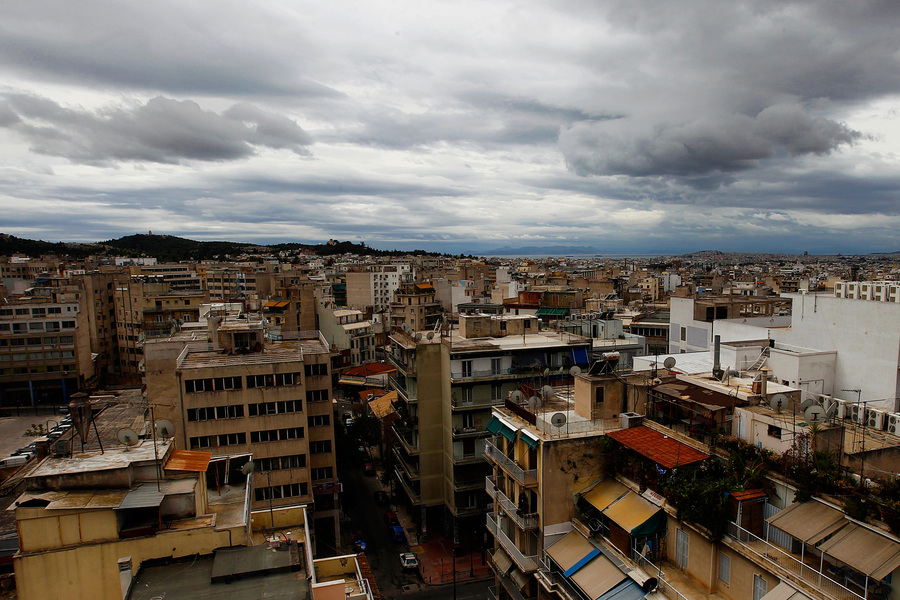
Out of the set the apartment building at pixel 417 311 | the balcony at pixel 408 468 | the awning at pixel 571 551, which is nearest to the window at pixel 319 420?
the balcony at pixel 408 468

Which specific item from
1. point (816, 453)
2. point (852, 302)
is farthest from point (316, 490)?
point (852, 302)

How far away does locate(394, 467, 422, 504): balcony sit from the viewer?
3978cm

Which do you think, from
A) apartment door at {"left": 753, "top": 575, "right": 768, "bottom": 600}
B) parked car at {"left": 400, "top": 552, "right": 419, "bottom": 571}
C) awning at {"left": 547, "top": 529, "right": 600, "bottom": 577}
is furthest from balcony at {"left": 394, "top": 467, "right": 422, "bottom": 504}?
apartment door at {"left": 753, "top": 575, "right": 768, "bottom": 600}

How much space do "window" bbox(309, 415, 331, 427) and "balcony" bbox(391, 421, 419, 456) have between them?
266 inches

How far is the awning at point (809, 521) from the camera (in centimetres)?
1432

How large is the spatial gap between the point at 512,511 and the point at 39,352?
74.5 meters

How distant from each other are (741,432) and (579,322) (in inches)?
1012

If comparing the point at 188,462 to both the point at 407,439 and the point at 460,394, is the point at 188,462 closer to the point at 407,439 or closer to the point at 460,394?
the point at 460,394

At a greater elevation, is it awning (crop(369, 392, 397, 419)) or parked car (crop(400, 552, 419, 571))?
awning (crop(369, 392, 397, 419))

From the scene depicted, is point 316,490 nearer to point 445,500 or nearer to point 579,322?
point 445,500

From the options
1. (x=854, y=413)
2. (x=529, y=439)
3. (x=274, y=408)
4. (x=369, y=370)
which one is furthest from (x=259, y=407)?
(x=369, y=370)

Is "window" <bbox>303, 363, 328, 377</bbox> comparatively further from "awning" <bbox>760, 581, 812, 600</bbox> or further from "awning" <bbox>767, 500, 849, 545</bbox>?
"awning" <bbox>760, 581, 812, 600</bbox>

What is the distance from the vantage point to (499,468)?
2706cm

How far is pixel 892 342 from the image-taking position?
89.9 ft
